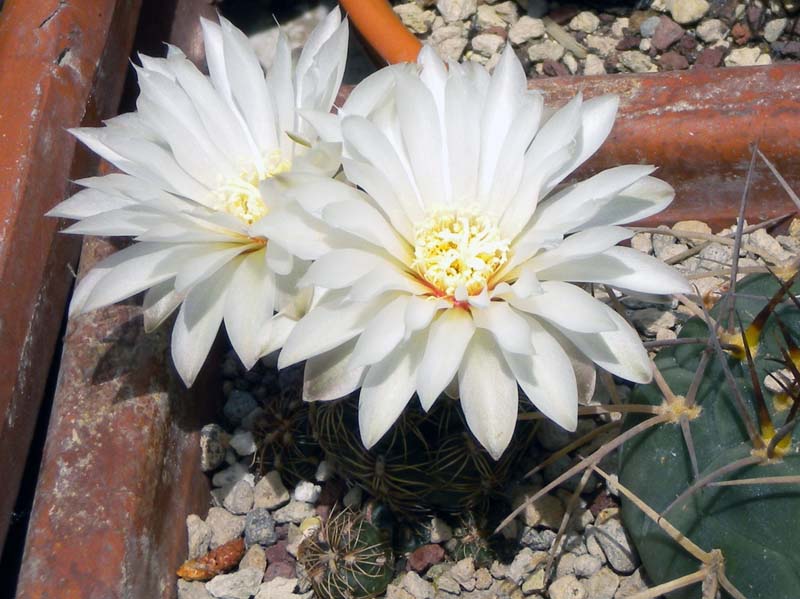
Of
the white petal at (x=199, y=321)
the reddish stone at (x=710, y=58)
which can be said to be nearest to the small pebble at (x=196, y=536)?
the white petal at (x=199, y=321)

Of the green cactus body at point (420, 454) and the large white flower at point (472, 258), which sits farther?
the green cactus body at point (420, 454)

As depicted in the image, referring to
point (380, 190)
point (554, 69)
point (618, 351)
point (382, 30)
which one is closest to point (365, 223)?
point (380, 190)

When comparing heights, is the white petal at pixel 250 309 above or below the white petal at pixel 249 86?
below

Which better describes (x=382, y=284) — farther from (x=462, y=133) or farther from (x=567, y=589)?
A: (x=567, y=589)

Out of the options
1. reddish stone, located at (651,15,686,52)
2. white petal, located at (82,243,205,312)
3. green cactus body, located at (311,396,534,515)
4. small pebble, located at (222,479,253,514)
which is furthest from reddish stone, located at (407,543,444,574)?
reddish stone, located at (651,15,686,52)

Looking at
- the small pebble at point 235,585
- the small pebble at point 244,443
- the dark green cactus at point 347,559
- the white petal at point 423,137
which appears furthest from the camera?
the small pebble at point 244,443

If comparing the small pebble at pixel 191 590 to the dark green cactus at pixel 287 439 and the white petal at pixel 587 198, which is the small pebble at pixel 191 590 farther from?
the white petal at pixel 587 198

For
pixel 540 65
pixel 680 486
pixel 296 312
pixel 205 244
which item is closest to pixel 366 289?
pixel 296 312
